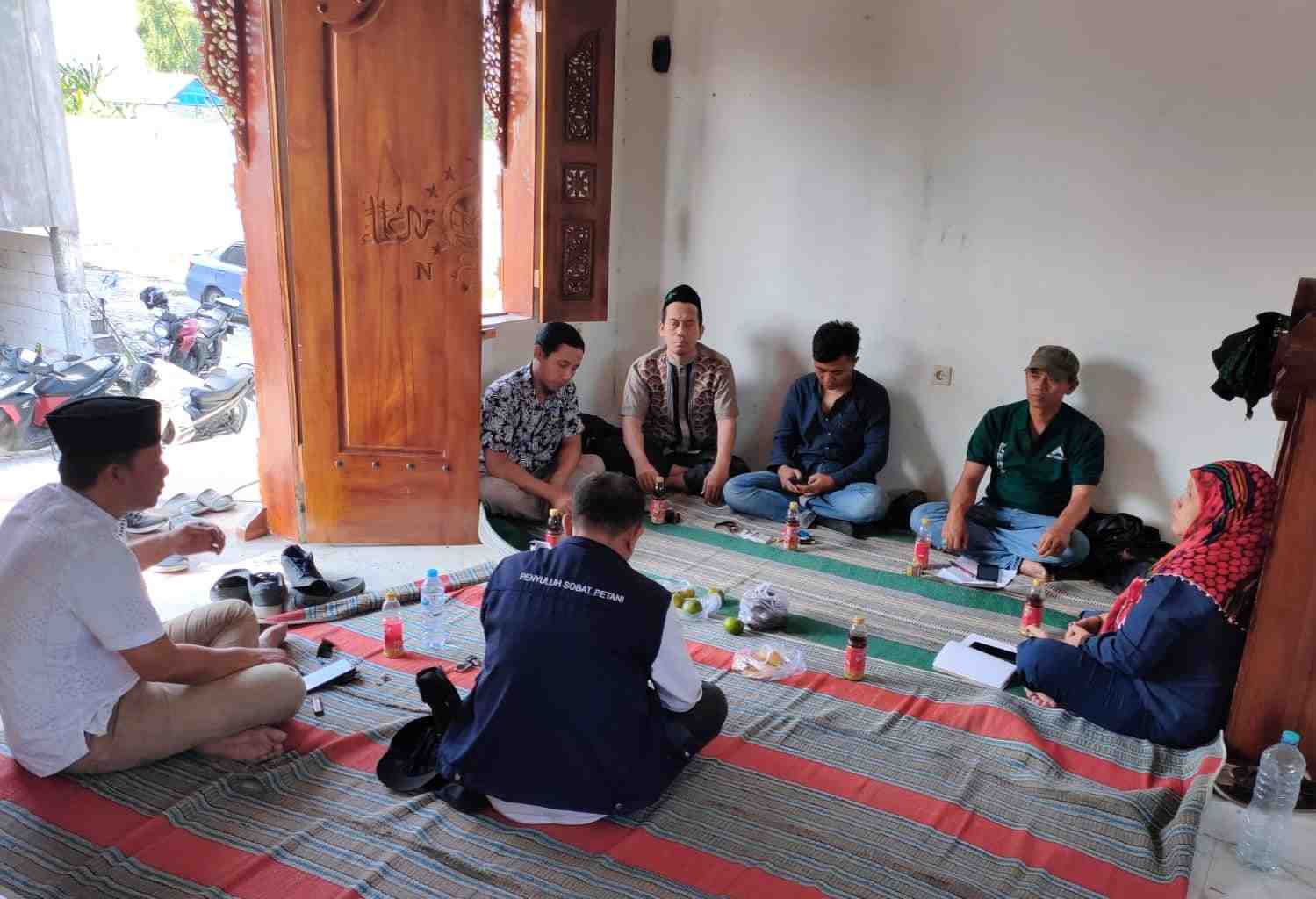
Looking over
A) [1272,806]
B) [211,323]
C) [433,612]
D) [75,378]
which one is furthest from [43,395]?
[1272,806]

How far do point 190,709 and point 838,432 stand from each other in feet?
10.6

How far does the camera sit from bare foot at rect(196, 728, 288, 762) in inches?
92.2

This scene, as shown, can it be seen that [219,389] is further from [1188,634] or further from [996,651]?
[1188,634]

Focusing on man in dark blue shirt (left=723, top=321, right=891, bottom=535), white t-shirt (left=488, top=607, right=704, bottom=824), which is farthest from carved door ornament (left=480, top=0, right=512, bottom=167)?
white t-shirt (left=488, top=607, right=704, bottom=824)

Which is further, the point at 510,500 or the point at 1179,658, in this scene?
the point at 510,500

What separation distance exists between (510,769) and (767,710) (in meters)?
0.98

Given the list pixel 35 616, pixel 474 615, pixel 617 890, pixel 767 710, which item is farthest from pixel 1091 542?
pixel 35 616

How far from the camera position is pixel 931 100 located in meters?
4.44

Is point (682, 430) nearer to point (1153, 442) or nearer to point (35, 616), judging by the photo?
point (1153, 442)

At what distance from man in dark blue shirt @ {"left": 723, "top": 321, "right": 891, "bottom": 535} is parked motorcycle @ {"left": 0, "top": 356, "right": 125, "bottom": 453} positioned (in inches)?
143

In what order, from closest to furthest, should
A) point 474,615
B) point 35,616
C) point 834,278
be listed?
point 35,616 < point 474,615 < point 834,278

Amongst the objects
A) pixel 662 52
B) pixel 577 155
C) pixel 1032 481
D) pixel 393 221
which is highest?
pixel 662 52

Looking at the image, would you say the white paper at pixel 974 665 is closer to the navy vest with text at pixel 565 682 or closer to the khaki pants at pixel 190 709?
the navy vest with text at pixel 565 682

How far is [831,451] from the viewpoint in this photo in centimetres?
462
